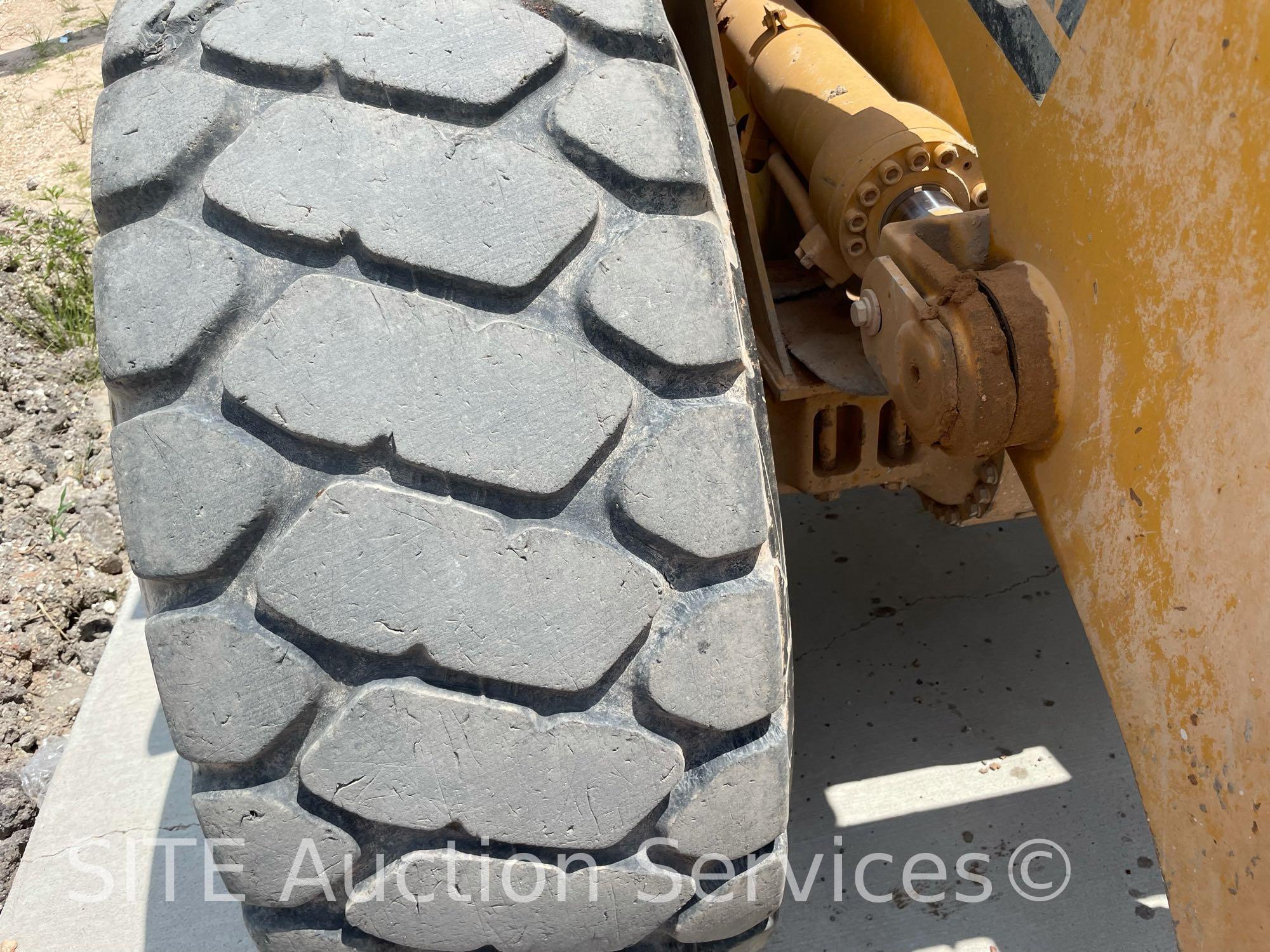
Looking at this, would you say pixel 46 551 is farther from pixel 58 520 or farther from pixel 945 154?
pixel 945 154

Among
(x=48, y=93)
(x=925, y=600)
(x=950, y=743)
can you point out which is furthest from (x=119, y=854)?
(x=48, y=93)

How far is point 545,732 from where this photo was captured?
81cm

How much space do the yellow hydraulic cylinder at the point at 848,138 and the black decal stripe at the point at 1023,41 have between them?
0.31 metres

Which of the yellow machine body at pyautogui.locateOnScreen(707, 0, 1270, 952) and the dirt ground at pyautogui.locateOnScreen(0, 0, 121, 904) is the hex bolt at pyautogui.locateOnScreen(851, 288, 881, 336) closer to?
the yellow machine body at pyautogui.locateOnScreen(707, 0, 1270, 952)

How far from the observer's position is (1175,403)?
2.33 ft

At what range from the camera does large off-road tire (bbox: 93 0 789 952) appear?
777 mm

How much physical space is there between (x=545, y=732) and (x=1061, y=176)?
22.8 inches

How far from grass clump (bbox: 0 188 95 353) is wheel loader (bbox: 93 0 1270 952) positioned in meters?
2.16

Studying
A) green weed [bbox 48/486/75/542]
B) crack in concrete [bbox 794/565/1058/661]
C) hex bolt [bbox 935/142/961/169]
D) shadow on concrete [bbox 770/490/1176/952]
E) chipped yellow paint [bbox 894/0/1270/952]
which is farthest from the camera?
green weed [bbox 48/486/75/542]

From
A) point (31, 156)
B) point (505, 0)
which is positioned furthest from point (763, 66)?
point (31, 156)

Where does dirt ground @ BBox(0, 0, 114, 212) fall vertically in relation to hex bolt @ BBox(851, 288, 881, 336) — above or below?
below

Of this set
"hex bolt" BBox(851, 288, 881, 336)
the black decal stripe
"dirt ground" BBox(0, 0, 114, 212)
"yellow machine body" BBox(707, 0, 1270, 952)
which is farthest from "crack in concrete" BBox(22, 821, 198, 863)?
"dirt ground" BBox(0, 0, 114, 212)

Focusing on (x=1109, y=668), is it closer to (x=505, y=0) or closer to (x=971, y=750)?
(x=505, y=0)

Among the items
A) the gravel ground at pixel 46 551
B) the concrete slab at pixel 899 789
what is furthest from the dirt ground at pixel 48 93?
the concrete slab at pixel 899 789
